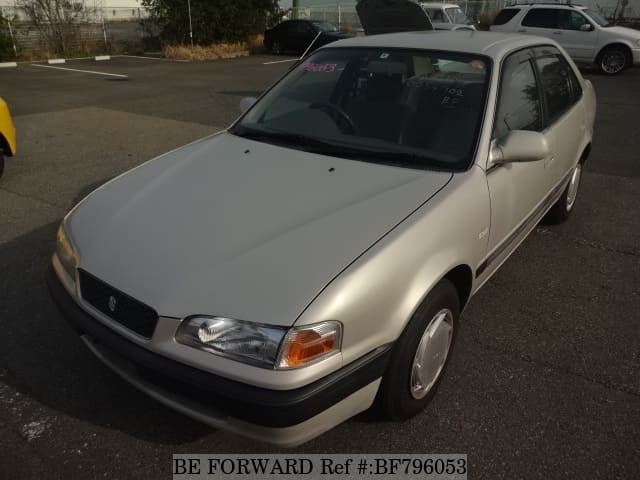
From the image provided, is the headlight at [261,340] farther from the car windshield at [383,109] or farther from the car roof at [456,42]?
the car roof at [456,42]

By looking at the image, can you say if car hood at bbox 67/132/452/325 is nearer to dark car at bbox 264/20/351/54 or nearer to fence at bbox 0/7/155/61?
dark car at bbox 264/20/351/54

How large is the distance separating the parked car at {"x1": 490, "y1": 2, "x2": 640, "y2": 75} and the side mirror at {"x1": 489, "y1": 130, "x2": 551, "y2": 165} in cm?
1272

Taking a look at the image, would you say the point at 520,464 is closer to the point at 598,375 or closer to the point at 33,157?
the point at 598,375

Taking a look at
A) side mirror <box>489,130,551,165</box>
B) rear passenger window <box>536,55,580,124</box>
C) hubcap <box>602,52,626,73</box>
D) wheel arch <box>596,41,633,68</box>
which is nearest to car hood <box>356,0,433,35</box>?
rear passenger window <box>536,55,580,124</box>

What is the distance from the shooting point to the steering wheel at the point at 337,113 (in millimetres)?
2836

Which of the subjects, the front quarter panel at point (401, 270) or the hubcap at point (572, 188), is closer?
the front quarter panel at point (401, 270)

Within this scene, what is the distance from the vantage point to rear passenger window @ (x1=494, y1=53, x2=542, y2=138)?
2746 millimetres

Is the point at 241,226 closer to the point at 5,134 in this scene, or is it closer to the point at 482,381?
the point at 482,381

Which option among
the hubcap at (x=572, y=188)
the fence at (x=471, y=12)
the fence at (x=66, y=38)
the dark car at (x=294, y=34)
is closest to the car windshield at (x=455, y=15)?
the dark car at (x=294, y=34)

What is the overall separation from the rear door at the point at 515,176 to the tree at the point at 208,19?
57.9 feet

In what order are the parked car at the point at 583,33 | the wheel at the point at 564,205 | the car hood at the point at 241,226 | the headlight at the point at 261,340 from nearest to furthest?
the headlight at the point at 261,340 → the car hood at the point at 241,226 → the wheel at the point at 564,205 → the parked car at the point at 583,33

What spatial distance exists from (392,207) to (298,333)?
75cm

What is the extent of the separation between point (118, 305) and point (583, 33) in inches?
583

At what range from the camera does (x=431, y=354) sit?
88.4 inches
